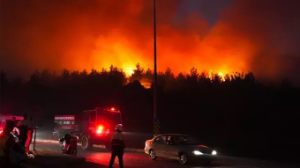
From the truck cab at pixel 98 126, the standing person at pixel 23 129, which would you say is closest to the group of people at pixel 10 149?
the standing person at pixel 23 129

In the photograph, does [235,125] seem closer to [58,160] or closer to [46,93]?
[58,160]

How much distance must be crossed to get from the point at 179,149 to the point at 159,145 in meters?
1.38

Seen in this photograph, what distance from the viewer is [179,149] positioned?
1332 centimetres

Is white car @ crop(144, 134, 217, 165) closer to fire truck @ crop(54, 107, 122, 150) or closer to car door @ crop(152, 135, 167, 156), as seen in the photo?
car door @ crop(152, 135, 167, 156)

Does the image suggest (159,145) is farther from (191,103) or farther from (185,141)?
(191,103)

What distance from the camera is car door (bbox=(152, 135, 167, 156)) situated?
46.5ft

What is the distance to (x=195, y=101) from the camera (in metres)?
47.2

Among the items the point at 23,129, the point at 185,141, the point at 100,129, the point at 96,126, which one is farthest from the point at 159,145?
the point at 96,126

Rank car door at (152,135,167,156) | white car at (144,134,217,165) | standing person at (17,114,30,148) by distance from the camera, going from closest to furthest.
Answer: standing person at (17,114,30,148), white car at (144,134,217,165), car door at (152,135,167,156)

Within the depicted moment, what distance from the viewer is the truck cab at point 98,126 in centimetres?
1938

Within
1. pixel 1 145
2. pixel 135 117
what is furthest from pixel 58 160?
pixel 135 117

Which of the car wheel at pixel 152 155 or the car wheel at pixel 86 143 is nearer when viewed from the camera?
the car wheel at pixel 152 155

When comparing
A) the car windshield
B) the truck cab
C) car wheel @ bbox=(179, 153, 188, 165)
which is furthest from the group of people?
the truck cab

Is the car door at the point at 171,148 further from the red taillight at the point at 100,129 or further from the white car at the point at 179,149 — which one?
the red taillight at the point at 100,129
